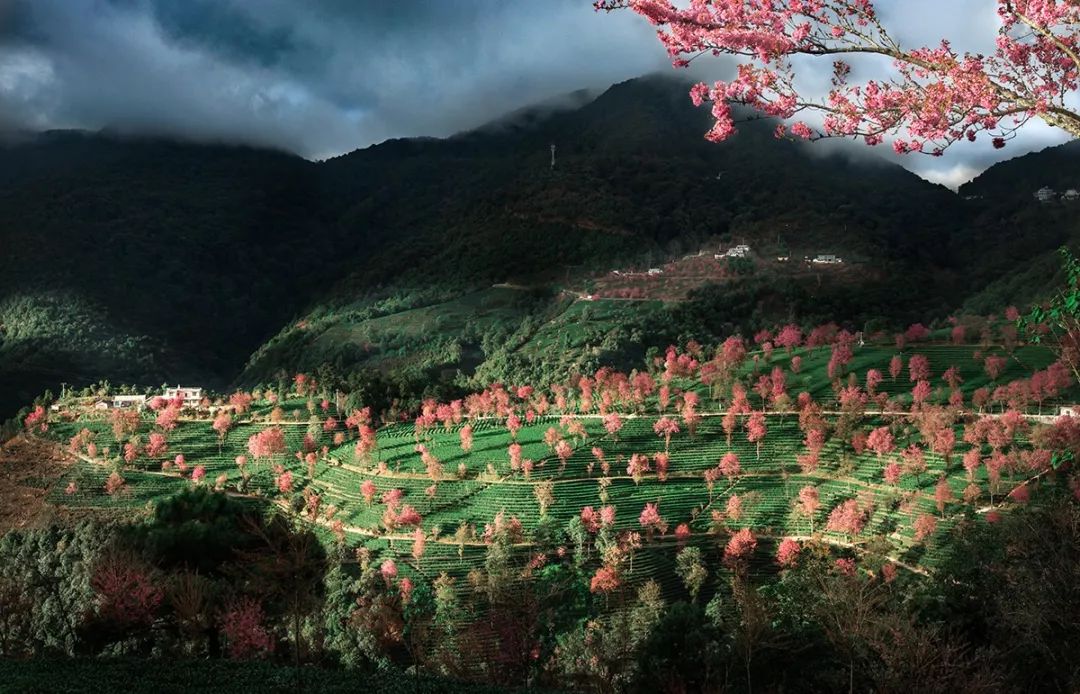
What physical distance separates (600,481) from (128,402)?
40.9m

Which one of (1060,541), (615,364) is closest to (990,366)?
(615,364)

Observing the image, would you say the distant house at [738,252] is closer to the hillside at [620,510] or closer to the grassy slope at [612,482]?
the hillside at [620,510]

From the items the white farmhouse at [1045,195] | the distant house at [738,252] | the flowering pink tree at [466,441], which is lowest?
the flowering pink tree at [466,441]

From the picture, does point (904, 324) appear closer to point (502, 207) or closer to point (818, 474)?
point (818, 474)

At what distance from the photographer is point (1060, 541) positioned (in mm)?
11469

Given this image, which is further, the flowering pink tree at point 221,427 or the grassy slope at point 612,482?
the flowering pink tree at point 221,427

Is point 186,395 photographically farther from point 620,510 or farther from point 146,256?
point 146,256

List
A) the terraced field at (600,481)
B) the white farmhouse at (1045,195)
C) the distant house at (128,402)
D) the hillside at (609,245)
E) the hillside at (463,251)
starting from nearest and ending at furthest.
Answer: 1. the terraced field at (600,481)
2. the distant house at (128,402)
3. the hillside at (609,245)
4. the hillside at (463,251)
5. the white farmhouse at (1045,195)

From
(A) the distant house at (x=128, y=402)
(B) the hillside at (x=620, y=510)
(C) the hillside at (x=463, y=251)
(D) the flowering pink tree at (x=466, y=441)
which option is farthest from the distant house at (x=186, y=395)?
(D) the flowering pink tree at (x=466, y=441)

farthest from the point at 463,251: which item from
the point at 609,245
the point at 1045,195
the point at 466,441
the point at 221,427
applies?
the point at 1045,195

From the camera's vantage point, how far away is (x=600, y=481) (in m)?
34.7

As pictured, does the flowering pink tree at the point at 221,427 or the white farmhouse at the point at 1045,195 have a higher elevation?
the white farmhouse at the point at 1045,195

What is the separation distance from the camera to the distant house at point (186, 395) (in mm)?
59156

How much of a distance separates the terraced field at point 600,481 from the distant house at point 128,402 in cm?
624
